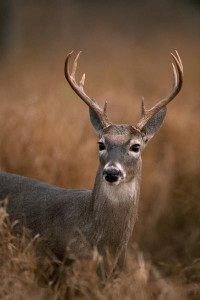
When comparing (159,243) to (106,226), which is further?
(159,243)

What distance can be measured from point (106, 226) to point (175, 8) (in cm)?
1305

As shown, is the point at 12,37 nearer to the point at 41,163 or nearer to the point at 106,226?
the point at 41,163

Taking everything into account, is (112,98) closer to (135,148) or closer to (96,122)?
(96,122)

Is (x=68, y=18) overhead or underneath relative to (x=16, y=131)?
overhead

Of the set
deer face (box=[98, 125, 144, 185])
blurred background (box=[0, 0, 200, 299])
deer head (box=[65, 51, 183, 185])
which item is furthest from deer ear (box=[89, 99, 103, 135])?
blurred background (box=[0, 0, 200, 299])

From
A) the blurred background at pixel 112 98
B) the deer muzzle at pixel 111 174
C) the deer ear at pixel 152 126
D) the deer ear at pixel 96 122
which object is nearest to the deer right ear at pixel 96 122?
the deer ear at pixel 96 122

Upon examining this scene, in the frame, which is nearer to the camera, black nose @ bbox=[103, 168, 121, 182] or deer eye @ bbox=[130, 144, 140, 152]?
black nose @ bbox=[103, 168, 121, 182]

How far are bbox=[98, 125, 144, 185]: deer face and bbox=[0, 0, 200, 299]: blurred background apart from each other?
66 cm

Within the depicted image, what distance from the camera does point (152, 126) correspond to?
5.35 metres

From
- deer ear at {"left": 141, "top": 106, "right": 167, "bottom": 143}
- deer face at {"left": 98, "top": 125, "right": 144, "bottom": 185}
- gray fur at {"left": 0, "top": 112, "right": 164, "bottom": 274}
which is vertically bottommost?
gray fur at {"left": 0, "top": 112, "right": 164, "bottom": 274}

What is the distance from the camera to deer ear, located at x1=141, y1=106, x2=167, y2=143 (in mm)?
5289

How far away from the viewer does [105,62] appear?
541 inches

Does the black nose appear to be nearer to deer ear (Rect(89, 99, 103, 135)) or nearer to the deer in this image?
the deer

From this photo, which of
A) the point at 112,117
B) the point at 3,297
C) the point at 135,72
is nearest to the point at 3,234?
the point at 3,297
